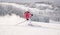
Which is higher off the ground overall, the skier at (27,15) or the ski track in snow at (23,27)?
the skier at (27,15)

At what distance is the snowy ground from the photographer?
143cm

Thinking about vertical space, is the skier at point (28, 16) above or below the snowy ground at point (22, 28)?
above

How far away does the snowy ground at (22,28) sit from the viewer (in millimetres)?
1426

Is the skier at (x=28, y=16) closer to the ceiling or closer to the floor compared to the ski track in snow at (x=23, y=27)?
closer to the ceiling

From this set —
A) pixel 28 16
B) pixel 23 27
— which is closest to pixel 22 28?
pixel 23 27

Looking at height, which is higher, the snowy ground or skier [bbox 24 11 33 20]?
skier [bbox 24 11 33 20]

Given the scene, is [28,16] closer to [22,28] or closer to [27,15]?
[27,15]

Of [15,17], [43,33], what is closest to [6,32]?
[15,17]

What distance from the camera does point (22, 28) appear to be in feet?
4.84

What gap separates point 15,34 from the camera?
1466mm

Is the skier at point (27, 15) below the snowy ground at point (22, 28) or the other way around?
the other way around

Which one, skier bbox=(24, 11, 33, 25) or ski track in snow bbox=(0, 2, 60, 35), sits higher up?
skier bbox=(24, 11, 33, 25)

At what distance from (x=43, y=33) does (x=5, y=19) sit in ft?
1.65

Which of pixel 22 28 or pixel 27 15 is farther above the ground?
pixel 27 15
